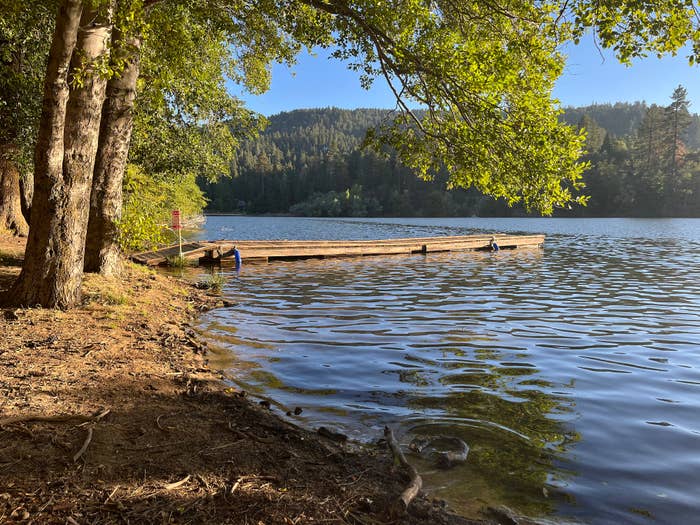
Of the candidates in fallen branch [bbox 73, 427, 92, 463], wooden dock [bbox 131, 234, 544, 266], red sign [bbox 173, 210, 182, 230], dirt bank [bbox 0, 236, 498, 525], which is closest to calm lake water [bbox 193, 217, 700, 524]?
dirt bank [bbox 0, 236, 498, 525]

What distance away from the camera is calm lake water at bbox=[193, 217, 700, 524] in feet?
14.2

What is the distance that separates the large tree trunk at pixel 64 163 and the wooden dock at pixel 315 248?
47.0 ft

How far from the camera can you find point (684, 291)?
53.4 ft

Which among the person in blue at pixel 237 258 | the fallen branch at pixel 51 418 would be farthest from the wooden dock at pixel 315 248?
the fallen branch at pixel 51 418

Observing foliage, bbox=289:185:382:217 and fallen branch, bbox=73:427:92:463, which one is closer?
fallen branch, bbox=73:427:92:463

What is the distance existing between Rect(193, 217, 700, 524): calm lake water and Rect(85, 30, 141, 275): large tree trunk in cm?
277

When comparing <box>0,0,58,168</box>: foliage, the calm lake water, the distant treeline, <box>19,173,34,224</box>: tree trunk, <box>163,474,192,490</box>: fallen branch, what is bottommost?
the calm lake water

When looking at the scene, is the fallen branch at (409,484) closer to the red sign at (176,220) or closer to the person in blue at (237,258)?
the red sign at (176,220)

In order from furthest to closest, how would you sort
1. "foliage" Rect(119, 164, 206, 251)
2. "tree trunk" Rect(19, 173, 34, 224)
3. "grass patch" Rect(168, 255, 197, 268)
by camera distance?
"grass patch" Rect(168, 255, 197, 268) < "tree trunk" Rect(19, 173, 34, 224) < "foliage" Rect(119, 164, 206, 251)

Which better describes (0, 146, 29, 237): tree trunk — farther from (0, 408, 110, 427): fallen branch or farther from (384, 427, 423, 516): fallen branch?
(384, 427, 423, 516): fallen branch

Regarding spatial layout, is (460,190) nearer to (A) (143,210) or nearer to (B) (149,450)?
(A) (143,210)

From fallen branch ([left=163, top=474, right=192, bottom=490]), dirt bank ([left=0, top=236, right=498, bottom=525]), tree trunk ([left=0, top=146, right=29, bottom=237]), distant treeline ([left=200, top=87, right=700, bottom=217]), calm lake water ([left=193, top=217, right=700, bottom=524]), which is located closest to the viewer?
dirt bank ([left=0, top=236, right=498, bottom=525])

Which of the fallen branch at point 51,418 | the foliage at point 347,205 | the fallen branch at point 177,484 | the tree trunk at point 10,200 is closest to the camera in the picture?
the fallen branch at point 177,484

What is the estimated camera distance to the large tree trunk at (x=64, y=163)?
7012 mm
